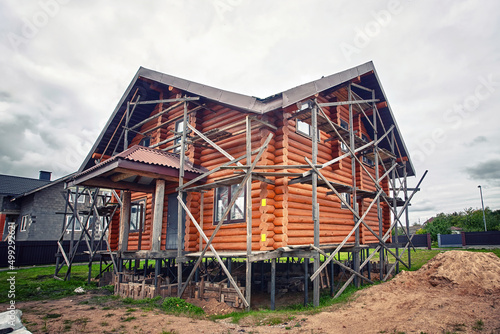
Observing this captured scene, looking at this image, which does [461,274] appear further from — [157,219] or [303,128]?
[157,219]

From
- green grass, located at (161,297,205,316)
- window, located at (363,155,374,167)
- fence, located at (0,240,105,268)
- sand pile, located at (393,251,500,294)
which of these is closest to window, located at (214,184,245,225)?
green grass, located at (161,297,205,316)

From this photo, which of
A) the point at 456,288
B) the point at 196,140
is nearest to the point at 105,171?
the point at 196,140

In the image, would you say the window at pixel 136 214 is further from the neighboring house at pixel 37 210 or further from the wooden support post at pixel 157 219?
the neighboring house at pixel 37 210

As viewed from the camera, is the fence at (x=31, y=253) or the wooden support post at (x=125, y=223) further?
the fence at (x=31, y=253)

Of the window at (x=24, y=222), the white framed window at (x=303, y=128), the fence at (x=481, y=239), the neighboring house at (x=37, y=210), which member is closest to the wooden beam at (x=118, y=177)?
the white framed window at (x=303, y=128)

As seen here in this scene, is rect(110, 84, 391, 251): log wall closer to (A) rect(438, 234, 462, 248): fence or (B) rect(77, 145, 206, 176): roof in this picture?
(B) rect(77, 145, 206, 176): roof

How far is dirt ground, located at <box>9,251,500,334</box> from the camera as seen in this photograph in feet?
23.2

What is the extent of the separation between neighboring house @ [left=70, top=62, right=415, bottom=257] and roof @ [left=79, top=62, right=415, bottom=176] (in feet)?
0.14

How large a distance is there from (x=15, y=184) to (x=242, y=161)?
3276cm

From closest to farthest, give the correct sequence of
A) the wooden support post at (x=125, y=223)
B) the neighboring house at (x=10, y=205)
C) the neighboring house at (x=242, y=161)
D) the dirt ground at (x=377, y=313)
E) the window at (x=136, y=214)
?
the dirt ground at (x=377, y=313) < the neighboring house at (x=242, y=161) < the wooden support post at (x=125, y=223) < the window at (x=136, y=214) < the neighboring house at (x=10, y=205)

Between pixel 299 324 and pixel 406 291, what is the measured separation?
405cm

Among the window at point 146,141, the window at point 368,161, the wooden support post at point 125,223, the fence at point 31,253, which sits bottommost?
the fence at point 31,253

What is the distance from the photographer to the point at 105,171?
11.0 metres

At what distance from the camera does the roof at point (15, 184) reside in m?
32.4
